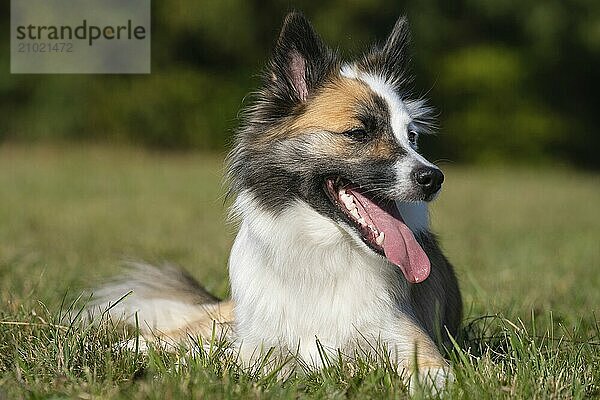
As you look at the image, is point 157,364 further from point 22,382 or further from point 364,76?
point 364,76

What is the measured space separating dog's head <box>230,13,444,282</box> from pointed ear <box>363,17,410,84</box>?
128 mm

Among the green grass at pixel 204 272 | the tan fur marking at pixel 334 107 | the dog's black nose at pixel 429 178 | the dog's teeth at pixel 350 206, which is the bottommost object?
the green grass at pixel 204 272

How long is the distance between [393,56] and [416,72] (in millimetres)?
16965

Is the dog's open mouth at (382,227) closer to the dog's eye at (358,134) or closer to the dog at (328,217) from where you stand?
the dog at (328,217)

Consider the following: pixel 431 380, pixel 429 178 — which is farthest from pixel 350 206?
pixel 431 380

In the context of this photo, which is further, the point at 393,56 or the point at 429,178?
the point at 393,56

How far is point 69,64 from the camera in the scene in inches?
872

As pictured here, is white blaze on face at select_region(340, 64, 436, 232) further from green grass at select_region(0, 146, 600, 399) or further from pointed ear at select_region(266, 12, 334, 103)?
green grass at select_region(0, 146, 600, 399)

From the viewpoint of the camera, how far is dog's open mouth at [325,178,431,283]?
13.1ft

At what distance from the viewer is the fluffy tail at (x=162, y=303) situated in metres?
4.83

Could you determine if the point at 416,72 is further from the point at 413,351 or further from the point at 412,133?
the point at 413,351

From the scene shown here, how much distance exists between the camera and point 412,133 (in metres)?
4.37

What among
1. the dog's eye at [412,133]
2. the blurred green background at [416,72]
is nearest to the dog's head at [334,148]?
the dog's eye at [412,133]

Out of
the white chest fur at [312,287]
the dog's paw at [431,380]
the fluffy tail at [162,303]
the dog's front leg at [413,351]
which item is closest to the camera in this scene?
the dog's paw at [431,380]
